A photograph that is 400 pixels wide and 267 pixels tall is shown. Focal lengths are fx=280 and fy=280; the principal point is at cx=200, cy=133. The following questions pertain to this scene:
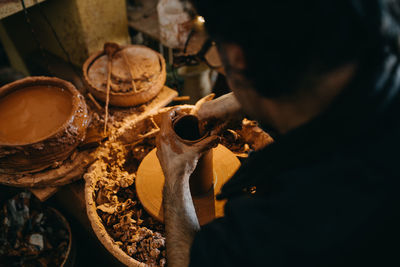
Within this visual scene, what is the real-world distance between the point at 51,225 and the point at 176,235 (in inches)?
82.6

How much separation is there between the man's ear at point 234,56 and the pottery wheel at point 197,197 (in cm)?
136

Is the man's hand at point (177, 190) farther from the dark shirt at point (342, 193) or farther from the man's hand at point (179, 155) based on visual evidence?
the dark shirt at point (342, 193)

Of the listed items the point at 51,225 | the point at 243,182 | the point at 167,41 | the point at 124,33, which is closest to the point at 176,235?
the point at 243,182

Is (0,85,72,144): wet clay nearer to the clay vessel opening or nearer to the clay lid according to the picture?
the clay lid

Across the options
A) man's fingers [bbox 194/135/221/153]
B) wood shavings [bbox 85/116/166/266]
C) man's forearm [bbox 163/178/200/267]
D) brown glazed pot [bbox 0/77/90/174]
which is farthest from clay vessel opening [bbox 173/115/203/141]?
brown glazed pot [bbox 0/77/90/174]

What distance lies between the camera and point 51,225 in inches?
114

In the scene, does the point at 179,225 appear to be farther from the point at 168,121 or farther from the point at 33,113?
the point at 33,113

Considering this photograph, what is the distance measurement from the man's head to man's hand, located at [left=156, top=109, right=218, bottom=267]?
87 centimetres

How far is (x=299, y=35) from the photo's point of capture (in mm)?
703

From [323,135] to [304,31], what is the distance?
0.27 m

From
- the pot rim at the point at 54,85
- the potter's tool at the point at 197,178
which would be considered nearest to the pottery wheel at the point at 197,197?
the potter's tool at the point at 197,178

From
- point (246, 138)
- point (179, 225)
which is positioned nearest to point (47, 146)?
point (179, 225)

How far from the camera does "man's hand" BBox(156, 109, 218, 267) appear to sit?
4.56 feet

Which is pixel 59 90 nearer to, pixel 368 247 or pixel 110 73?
pixel 110 73
